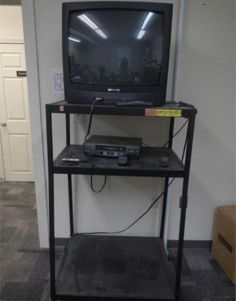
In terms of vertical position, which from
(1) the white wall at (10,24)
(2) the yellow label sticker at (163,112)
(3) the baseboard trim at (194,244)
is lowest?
(3) the baseboard trim at (194,244)

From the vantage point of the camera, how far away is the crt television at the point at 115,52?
1.18m

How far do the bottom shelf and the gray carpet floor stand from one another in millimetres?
160

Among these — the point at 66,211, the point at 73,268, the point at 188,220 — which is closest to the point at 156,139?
the point at 188,220

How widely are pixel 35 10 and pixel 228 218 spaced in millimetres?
1871

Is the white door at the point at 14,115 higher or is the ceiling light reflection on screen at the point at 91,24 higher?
the ceiling light reflection on screen at the point at 91,24

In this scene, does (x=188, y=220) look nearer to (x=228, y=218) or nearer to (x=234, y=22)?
(x=228, y=218)

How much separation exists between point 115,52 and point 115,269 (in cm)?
134

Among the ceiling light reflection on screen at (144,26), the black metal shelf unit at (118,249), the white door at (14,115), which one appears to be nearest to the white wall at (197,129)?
the black metal shelf unit at (118,249)

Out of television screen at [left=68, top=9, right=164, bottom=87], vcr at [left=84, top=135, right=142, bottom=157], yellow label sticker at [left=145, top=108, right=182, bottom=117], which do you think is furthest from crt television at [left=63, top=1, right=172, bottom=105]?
vcr at [left=84, top=135, right=142, bottom=157]

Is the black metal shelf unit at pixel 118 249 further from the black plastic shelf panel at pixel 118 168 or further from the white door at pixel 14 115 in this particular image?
the white door at pixel 14 115

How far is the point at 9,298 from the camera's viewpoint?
4.80 feet

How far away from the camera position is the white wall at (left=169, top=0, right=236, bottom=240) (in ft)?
5.01

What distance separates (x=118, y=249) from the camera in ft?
5.80

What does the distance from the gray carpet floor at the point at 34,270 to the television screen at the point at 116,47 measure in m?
1.32
